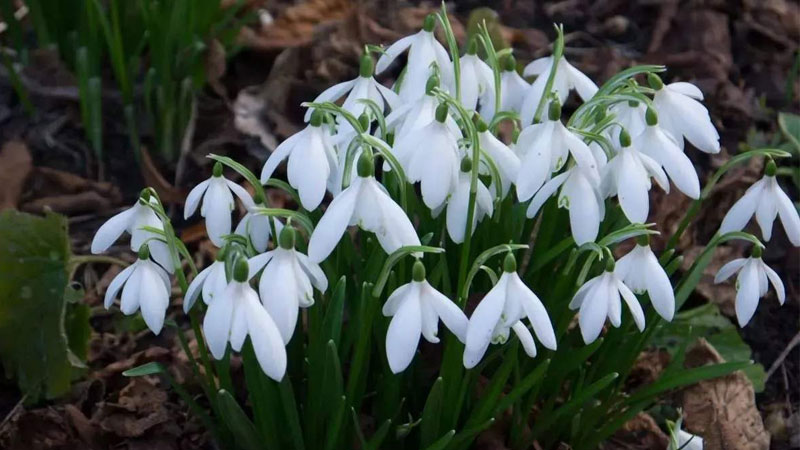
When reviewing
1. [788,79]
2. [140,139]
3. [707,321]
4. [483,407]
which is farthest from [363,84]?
[788,79]

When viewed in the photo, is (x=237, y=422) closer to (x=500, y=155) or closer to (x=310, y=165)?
(x=310, y=165)

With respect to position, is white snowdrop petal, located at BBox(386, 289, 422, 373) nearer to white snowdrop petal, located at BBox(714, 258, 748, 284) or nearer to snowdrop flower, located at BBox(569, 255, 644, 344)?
snowdrop flower, located at BBox(569, 255, 644, 344)

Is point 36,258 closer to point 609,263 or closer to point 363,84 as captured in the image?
point 363,84

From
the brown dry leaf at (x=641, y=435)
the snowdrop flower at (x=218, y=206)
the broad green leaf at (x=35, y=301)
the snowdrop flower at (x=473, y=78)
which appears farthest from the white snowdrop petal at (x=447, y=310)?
the broad green leaf at (x=35, y=301)

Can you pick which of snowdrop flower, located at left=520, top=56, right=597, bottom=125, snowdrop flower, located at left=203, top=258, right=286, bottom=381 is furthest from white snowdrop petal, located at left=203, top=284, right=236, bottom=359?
snowdrop flower, located at left=520, top=56, right=597, bottom=125

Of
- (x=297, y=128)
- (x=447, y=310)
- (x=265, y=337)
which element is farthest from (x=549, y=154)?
(x=297, y=128)
